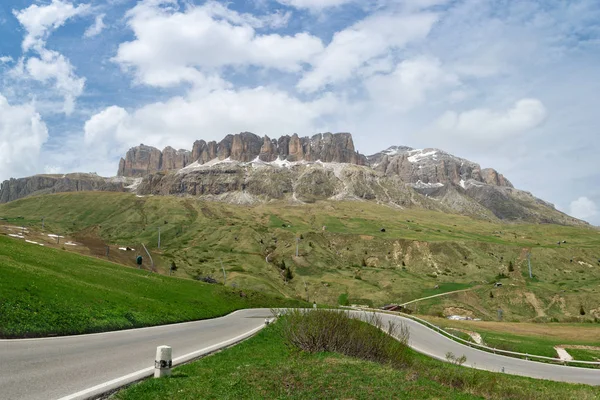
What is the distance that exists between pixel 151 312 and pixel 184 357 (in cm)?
1652

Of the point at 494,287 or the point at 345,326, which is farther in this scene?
the point at 494,287

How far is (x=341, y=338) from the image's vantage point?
A: 18156 millimetres

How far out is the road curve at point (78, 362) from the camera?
437 inches

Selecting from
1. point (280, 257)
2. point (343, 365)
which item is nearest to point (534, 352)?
point (343, 365)

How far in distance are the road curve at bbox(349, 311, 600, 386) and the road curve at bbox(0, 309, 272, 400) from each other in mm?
10818

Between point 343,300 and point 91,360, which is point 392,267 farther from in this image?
point 91,360

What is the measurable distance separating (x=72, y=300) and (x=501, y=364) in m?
31.0

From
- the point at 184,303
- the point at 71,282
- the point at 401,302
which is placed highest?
the point at 71,282

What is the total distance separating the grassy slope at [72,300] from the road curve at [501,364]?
14.9m

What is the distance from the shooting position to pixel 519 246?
561 ft

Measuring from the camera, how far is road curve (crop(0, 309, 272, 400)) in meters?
11.1

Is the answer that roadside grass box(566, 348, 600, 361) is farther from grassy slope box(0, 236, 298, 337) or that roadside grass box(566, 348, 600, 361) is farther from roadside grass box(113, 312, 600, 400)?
grassy slope box(0, 236, 298, 337)

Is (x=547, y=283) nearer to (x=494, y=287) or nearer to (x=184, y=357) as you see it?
(x=494, y=287)

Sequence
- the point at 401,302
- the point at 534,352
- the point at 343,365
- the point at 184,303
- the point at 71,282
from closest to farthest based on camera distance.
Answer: the point at 343,365
the point at 71,282
the point at 534,352
the point at 184,303
the point at 401,302
